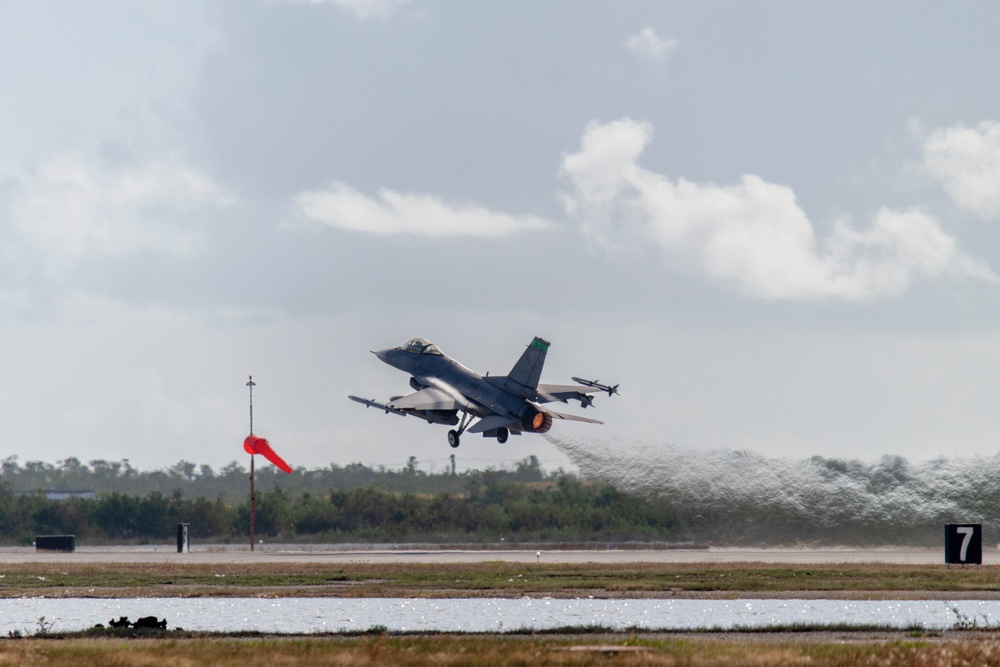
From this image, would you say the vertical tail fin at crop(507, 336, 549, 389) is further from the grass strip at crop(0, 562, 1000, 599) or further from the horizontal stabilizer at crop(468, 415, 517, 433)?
the grass strip at crop(0, 562, 1000, 599)

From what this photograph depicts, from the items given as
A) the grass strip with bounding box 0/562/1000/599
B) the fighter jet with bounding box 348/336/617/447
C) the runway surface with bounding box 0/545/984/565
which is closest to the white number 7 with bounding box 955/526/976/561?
the grass strip with bounding box 0/562/1000/599

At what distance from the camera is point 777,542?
226ft

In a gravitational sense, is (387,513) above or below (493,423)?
below

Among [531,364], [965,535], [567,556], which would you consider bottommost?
[567,556]

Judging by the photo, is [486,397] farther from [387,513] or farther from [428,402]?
[387,513]

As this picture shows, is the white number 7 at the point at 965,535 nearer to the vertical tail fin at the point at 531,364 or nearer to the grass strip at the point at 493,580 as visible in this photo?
the grass strip at the point at 493,580

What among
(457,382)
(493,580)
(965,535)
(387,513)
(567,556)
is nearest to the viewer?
(493,580)

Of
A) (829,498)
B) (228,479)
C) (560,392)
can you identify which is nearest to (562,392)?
(560,392)

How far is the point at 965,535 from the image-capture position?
5559 centimetres

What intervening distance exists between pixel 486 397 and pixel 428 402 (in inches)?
118

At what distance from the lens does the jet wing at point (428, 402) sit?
228 ft

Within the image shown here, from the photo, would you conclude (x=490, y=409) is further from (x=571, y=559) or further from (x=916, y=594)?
(x=916, y=594)

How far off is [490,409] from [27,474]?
386 ft

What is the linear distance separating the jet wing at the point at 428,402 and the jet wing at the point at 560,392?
14.3 feet
